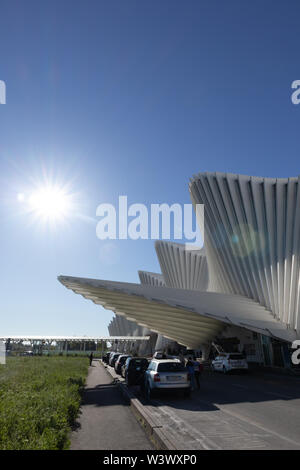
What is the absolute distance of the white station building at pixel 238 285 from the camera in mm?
24297

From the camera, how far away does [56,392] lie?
1062 cm

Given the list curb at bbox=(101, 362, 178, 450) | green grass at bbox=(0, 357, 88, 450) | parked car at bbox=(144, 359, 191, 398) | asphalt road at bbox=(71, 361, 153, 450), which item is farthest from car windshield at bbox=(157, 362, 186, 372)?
green grass at bbox=(0, 357, 88, 450)

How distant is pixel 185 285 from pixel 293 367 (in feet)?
99.6

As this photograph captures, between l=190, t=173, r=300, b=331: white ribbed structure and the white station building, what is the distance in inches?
2.8

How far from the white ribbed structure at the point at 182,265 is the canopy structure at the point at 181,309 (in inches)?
631

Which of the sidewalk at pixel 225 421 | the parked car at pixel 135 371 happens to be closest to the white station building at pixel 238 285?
the parked car at pixel 135 371

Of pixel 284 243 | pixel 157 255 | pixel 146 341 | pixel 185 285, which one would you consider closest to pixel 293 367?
pixel 284 243

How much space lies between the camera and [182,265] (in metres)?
55.1

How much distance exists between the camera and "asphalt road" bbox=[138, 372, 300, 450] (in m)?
6.07

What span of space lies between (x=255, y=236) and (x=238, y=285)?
18.1ft

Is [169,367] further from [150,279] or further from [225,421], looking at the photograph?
[150,279]

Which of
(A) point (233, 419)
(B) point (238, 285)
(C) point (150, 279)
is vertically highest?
(C) point (150, 279)

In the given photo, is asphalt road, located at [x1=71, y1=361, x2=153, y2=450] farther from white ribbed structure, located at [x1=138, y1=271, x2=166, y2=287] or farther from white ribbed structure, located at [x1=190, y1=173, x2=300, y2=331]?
white ribbed structure, located at [x1=138, y1=271, x2=166, y2=287]

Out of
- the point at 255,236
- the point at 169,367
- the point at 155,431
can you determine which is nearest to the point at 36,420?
the point at 155,431
